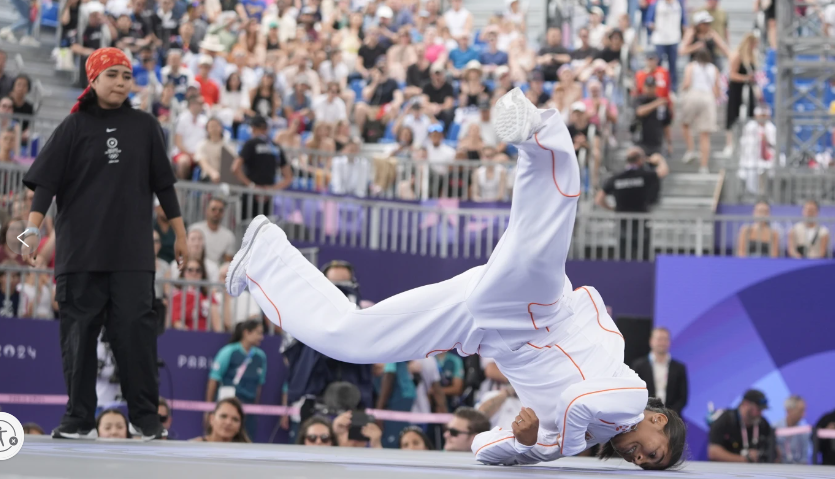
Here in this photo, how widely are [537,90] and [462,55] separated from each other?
2.74m

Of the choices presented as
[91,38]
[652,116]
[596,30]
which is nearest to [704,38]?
[596,30]

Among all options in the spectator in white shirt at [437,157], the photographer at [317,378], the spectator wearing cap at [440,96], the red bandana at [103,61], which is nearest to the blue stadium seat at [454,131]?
the spectator wearing cap at [440,96]

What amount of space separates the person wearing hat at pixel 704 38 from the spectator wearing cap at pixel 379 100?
433 centimetres

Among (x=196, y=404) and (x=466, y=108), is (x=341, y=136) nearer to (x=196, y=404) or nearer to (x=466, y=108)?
(x=466, y=108)

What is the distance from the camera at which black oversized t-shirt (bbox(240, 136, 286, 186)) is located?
44.5ft

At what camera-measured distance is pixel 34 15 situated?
56.8 ft

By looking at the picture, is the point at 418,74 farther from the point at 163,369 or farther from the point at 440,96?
the point at 163,369

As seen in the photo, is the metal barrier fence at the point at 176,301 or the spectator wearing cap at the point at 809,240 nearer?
the metal barrier fence at the point at 176,301

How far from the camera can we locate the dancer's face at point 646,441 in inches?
203

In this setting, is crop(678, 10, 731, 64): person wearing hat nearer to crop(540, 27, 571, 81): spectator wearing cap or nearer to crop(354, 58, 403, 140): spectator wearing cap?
crop(540, 27, 571, 81): spectator wearing cap

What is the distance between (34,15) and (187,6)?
231 centimetres

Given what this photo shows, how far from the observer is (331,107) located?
1642cm

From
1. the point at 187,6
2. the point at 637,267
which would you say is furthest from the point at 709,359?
the point at 187,6

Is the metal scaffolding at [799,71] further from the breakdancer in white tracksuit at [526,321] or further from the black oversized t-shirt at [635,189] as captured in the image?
the breakdancer in white tracksuit at [526,321]
